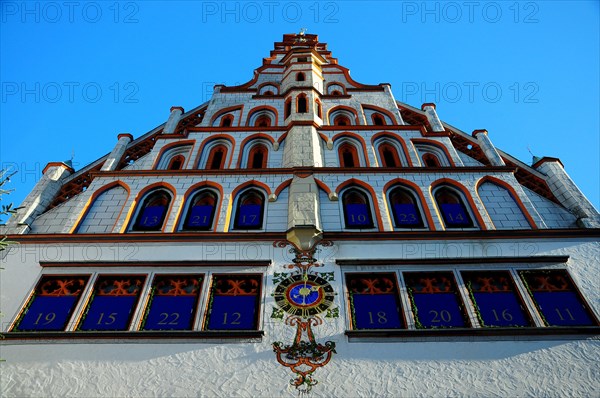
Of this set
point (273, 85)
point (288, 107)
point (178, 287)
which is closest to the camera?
point (178, 287)

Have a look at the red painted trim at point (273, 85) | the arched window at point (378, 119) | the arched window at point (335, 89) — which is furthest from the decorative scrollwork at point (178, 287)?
the arched window at point (335, 89)

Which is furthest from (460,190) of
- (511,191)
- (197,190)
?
(197,190)

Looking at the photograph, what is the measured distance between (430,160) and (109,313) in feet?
22.3

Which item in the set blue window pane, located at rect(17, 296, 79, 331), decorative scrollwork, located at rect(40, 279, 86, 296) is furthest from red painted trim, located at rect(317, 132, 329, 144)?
blue window pane, located at rect(17, 296, 79, 331)

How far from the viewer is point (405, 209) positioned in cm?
872

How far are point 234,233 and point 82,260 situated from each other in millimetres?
2286

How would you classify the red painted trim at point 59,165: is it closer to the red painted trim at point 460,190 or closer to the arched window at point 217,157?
the arched window at point 217,157

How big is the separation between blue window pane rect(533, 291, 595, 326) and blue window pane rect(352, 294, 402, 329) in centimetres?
198

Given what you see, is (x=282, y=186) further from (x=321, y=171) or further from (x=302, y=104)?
(x=302, y=104)

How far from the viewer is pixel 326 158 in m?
10.2

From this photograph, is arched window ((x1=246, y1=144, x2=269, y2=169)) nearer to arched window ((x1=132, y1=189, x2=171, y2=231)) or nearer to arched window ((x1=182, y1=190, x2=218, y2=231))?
arched window ((x1=182, y1=190, x2=218, y2=231))

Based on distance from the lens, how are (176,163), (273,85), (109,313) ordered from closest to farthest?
(109,313) → (176,163) → (273,85)

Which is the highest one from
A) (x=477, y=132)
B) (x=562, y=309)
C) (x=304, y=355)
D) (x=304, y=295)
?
(x=477, y=132)

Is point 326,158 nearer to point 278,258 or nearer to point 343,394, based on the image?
point 278,258
